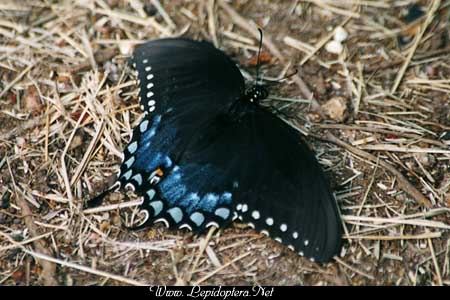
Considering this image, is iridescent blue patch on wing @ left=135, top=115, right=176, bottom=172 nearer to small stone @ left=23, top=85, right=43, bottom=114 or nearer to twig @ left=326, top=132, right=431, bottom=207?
small stone @ left=23, top=85, right=43, bottom=114

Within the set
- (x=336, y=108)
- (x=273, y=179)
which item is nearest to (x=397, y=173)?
(x=336, y=108)

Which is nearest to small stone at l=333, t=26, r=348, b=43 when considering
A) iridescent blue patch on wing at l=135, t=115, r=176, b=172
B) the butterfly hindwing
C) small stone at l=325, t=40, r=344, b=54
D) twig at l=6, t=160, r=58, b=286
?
small stone at l=325, t=40, r=344, b=54

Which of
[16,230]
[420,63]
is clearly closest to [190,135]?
[16,230]

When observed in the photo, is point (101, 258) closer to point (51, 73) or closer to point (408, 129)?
point (51, 73)

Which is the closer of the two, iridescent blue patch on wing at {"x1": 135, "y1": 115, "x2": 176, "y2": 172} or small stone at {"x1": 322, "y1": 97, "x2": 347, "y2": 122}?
iridescent blue patch on wing at {"x1": 135, "y1": 115, "x2": 176, "y2": 172}

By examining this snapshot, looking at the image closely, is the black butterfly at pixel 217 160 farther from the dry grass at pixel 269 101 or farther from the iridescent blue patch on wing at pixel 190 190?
the dry grass at pixel 269 101

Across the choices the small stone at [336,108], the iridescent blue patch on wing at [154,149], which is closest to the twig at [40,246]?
the iridescent blue patch on wing at [154,149]
